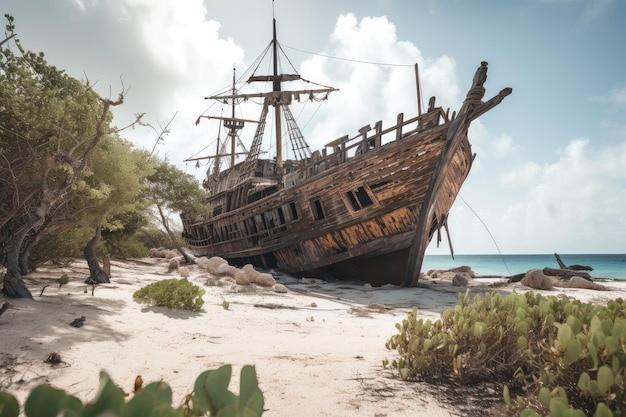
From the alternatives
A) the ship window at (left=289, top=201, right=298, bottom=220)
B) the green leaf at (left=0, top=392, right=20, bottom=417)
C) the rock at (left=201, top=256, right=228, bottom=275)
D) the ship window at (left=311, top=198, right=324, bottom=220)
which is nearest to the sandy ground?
the green leaf at (left=0, top=392, right=20, bottom=417)

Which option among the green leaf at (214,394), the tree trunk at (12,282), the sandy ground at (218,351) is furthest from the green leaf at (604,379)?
the tree trunk at (12,282)

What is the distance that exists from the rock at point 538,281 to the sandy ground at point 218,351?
8346mm

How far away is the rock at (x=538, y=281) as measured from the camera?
1280cm

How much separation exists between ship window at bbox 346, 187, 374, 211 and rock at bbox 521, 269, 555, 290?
6781mm

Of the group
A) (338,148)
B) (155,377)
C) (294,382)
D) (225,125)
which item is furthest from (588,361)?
(225,125)

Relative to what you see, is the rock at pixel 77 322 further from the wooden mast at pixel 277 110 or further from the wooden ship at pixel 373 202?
the wooden mast at pixel 277 110

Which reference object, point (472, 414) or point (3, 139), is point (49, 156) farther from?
point (472, 414)

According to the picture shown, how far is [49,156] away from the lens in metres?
5.61

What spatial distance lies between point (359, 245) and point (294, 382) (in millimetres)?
10441

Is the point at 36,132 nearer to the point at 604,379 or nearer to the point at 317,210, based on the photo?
the point at 604,379

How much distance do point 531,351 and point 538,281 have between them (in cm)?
1235

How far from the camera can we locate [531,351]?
2.70m

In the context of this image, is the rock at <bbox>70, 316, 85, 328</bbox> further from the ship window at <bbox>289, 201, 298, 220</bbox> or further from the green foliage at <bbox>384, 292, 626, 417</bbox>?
the ship window at <bbox>289, 201, 298, 220</bbox>

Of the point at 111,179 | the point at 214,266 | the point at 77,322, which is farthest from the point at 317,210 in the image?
the point at 77,322
